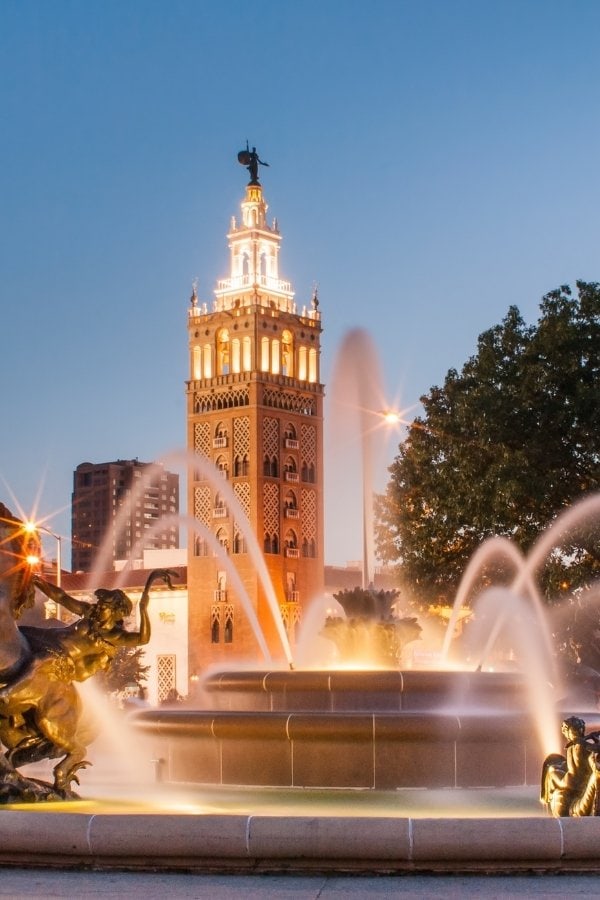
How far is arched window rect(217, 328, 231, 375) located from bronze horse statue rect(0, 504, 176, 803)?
82.9 m

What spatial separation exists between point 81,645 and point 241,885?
9.80 ft

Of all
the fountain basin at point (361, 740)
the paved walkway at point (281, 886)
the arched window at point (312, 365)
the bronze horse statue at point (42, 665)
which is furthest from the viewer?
the arched window at point (312, 365)

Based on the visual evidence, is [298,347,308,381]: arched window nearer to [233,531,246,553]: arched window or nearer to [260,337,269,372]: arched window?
[260,337,269,372]: arched window

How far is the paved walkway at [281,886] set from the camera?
832cm

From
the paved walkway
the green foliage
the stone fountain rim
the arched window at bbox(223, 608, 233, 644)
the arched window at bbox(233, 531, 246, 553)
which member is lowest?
the paved walkway

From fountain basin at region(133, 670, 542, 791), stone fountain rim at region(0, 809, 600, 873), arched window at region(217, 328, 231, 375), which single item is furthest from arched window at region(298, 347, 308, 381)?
stone fountain rim at region(0, 809, 600, 873)

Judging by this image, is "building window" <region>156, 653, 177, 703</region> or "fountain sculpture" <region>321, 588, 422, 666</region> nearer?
"fountain sculpture" <region>321, 588, 422, 666</region>

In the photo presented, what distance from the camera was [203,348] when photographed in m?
95.1

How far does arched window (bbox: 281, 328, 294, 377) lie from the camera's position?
95312 millimetres

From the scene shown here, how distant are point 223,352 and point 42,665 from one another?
8420cm

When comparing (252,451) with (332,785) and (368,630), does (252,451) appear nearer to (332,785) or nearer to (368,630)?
(368,630)

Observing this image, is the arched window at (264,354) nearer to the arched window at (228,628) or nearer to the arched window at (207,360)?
the arched window at (207,360)

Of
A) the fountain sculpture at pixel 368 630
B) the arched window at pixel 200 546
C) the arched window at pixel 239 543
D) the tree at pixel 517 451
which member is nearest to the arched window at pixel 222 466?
the arched window at pixel 200 546

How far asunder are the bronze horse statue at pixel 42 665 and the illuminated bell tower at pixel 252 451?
74.1 m
